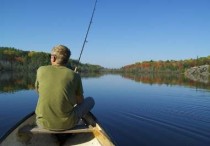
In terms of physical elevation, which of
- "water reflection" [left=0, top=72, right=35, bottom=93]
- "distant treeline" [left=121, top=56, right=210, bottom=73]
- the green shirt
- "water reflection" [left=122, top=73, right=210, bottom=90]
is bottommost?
"water reflection" [left=122, top=73, right=210, bottom=90]

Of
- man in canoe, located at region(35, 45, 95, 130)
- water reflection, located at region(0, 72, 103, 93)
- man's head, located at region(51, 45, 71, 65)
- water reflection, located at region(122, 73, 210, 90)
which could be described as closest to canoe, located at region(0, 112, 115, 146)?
man in canoe, located at region(35, 45, 95, 130)

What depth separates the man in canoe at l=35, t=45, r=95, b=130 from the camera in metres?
5.84

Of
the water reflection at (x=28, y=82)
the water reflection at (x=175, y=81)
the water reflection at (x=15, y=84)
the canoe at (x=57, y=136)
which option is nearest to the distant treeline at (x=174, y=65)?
the water reflection at (x=175, y=81)

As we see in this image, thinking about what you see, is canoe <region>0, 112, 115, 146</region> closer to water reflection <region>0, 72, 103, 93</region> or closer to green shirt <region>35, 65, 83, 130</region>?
green shirt <region>35, 65, 83, 130</region>

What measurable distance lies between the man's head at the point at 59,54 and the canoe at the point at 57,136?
1493 mm

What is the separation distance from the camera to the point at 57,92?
19.1ft

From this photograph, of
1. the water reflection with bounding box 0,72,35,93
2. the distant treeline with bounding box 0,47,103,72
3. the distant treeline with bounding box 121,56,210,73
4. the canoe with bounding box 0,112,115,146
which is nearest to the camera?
the canoe with bounding box 0,112,115,146

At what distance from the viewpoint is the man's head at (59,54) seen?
19.6 feet

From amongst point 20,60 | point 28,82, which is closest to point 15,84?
point 28,82

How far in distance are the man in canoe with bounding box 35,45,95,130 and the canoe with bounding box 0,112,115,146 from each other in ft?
1.08

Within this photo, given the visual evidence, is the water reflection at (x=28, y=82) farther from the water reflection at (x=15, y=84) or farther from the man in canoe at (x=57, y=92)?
the man in canoe at (x=57, y=92)

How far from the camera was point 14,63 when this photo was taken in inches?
4574

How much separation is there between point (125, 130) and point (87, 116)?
3.77m

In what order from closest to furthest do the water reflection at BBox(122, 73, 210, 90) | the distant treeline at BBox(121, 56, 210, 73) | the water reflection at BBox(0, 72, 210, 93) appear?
the water reflection at BBox(0, 72, 210, 93), the water reflection at BBox(122, 73, 210, 90), the distant treeline at BBox(121, 56, 210, 73)
